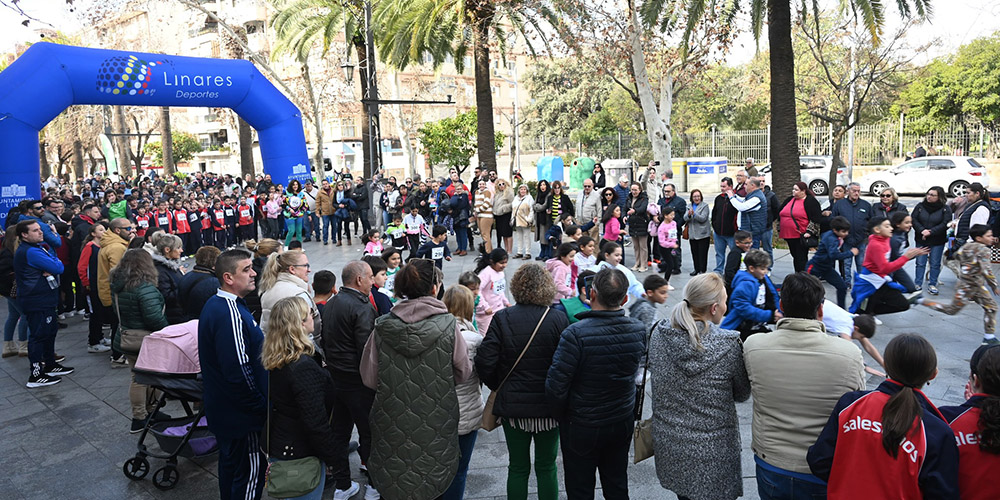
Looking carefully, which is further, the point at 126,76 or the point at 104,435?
the point at 126,76

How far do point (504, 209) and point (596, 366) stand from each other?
33.6 ft

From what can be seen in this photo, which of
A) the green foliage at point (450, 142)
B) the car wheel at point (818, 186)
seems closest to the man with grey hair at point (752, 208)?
the car wheel at point (818, 186)

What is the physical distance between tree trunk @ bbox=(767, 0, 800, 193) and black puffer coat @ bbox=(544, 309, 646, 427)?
450 inches

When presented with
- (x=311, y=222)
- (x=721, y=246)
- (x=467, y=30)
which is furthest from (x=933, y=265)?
(x=311, y=222)

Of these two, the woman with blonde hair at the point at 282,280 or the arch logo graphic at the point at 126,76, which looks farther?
the arch logo graphic at the point at 126,76

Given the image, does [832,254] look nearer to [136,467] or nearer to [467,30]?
[136,467]

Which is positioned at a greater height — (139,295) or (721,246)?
(139,295)

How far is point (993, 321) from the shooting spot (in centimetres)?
695

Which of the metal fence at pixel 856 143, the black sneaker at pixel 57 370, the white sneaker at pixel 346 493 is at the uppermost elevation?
the metal fence at pixel 856 143

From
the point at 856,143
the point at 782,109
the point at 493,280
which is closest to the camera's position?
the point at 493,280

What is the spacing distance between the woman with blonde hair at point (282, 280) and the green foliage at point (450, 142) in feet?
79.7

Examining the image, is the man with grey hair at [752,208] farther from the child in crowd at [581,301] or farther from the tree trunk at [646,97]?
the tree trunk at [646,97]

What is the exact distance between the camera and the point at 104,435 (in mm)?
5988

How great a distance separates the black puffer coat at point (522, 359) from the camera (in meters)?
3.83
